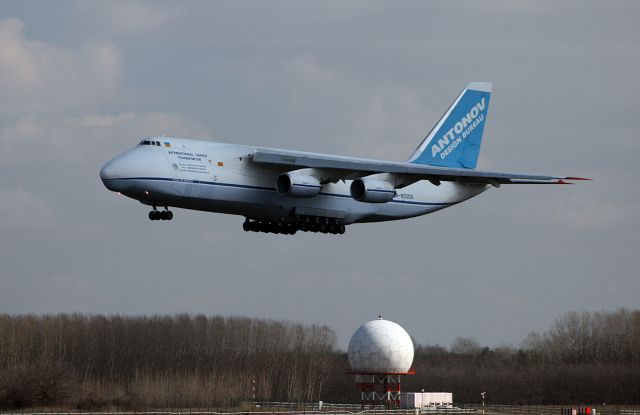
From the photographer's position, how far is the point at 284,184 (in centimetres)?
3594

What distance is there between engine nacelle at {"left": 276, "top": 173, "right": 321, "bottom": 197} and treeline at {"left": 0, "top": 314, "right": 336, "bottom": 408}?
14.2 m

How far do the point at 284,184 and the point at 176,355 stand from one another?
73.7ft

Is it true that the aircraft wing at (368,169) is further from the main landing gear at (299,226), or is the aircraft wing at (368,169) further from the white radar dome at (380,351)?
the white radar dome at (380,351)

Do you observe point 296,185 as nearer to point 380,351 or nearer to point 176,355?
point 380,351

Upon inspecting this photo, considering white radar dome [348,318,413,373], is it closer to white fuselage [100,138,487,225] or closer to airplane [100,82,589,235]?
airplane [100,82,589,235]

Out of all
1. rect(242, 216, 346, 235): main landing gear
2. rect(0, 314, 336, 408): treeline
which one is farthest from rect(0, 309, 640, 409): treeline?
rect(242, 216, 346, 235): main landing gear

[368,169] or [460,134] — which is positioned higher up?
[460,134]

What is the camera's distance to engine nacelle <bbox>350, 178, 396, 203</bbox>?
120 ft

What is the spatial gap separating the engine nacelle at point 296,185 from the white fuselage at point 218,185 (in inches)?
18.3

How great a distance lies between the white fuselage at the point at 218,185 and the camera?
1318 inches

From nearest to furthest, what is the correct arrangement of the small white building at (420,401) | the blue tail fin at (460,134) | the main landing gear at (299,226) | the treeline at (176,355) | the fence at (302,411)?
the main landing gear at (299,226) → the fence at (302,411) → the blue tail fin at (460,134) → the small white building at (420,401) → the treeline at (176,355)

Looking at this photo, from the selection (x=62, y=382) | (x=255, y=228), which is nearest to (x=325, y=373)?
(x=62, y=382)

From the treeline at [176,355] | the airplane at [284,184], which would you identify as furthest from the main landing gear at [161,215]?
the treeline at [176,355]

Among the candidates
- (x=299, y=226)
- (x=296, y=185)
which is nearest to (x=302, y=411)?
(x=299, y=226)
